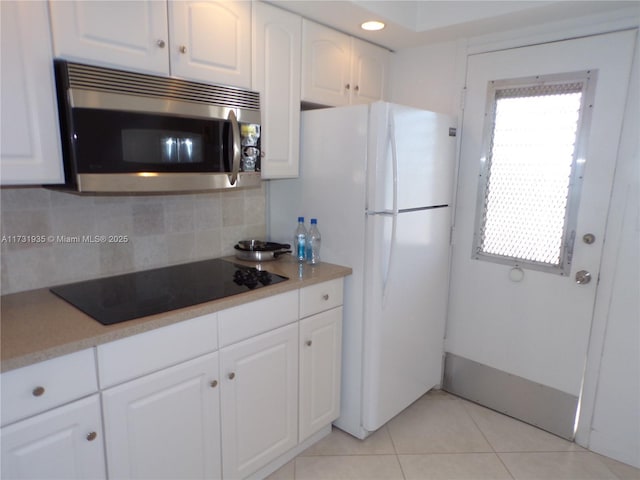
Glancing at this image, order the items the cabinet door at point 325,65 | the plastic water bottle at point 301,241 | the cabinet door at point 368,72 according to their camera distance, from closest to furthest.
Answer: the cabinet door at point 325,65 → the plastic water bottle at point 301,241 → the cabinet door at point 368,72

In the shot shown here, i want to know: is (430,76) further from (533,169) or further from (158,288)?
(158,288)

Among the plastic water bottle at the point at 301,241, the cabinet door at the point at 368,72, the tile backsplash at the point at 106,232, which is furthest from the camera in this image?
the cabinet door at the point at 368,72

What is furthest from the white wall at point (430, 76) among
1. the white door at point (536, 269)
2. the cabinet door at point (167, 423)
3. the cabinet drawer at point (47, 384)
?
the cabinet drawer at point (47, 384)

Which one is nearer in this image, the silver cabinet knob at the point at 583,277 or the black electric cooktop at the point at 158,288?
the black electric cooktop at the point at 158,288

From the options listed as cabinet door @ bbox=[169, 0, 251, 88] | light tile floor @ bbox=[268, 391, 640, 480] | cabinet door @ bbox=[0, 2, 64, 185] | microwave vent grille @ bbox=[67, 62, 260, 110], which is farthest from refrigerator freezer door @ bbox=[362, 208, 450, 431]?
cabinet door @ bbox=[0, 2, 64, 185]

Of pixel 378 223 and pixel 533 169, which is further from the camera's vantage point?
pixel 533 169

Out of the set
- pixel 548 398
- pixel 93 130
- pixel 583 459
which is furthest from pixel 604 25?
pixel 93 130

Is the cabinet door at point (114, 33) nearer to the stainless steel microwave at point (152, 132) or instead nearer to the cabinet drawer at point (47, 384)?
the stainless steel microwave at point (152, 132)

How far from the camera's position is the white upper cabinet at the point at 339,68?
2.12m

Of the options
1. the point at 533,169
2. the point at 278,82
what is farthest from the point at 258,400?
the point at 533,169

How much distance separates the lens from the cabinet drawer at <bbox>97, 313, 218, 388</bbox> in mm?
1315

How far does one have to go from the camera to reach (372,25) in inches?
85.4

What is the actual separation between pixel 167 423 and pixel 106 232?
86 centimetres

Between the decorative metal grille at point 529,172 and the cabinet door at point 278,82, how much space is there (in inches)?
43.8
